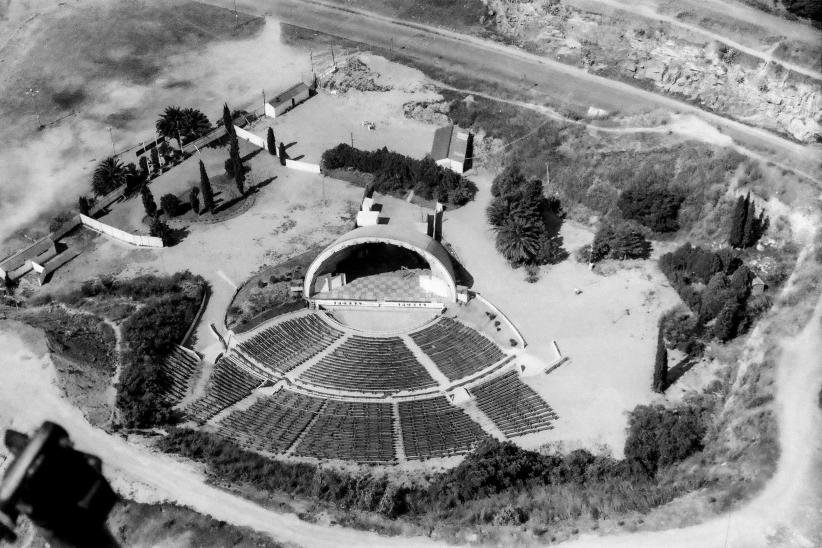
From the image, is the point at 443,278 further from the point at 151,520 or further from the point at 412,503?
the point at 151,520

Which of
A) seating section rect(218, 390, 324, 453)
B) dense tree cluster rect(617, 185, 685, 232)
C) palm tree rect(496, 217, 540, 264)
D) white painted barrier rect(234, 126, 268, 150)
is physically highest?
dense tree cluster rect(617, 185, 685, 232)

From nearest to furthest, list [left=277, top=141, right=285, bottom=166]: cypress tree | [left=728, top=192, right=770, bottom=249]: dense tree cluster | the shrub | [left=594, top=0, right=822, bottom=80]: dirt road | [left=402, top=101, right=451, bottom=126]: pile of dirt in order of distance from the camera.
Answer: [left=728, top=192, right=770, bottom=249]: dense tree cluster < the shrub < [left=594, top=0, right=822, bottom=80]: dirt road < [left=277, top=141, right=285, bottom=166]: cypress tree < [left=402, top=101, right=451, bottom=126]: pile of dirt

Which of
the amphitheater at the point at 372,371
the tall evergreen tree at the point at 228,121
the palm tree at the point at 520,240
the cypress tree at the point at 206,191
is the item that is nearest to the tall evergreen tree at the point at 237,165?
the tall evergreen tree at the point at 228,121

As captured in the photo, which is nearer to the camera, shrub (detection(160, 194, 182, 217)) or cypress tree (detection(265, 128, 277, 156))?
shrub (detection(160, 194, 182, 217))

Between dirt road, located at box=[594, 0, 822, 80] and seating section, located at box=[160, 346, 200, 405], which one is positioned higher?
dirt road, located at box=[594, 0, 822, 80]

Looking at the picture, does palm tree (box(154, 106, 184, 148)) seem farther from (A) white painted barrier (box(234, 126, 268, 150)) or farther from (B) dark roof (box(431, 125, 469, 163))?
(B) dark roof (box(431, 125, 469, 163))

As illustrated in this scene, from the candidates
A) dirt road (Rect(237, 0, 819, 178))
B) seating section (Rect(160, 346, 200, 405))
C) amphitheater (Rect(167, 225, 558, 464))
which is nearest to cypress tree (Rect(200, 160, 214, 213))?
amphitheater (Rect(167, 225, 558, 464))

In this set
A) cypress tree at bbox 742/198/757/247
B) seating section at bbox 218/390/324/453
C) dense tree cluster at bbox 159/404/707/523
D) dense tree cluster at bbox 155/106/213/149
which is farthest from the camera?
dense tree cluster at bbox 155/106/213/149

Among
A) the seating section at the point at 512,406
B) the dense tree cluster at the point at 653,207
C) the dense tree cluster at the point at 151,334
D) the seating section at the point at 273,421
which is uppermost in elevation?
the dense tree cluster at the point at 653,207

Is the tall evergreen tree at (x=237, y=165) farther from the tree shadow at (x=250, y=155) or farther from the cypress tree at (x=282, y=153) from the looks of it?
the cypress tree at (x=282, y=153)
